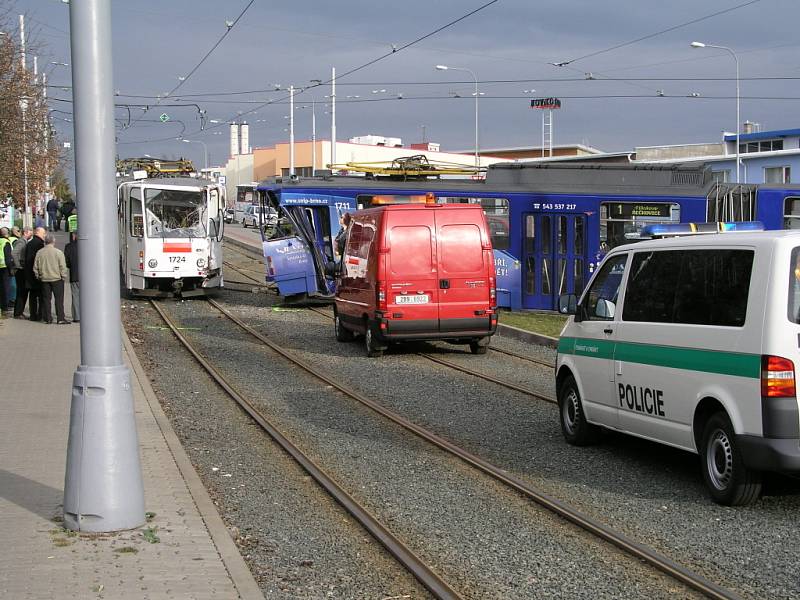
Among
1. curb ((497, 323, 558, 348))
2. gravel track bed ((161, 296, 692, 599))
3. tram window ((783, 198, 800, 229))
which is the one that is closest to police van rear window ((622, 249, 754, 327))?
gravel track bed ((161, 296, 692, 599))

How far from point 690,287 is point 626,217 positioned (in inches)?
629

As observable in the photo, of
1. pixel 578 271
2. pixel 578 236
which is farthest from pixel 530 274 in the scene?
pixel 578 236

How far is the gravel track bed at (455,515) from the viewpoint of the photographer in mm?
6016

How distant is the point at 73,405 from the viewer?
6723mm

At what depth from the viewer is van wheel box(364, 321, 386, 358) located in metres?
17.3

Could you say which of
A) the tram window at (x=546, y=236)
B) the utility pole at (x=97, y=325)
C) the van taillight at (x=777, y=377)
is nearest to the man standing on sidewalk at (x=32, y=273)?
the tram window at (x=546, y=236)

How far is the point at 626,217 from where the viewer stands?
78.2 ft

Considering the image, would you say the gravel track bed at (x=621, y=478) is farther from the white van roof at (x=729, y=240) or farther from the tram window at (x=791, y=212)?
the tram window at (x=791, y=212)

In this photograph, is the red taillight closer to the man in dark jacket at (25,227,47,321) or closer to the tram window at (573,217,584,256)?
the tram window at (573,217,584,256)

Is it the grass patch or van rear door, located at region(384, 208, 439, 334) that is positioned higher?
van rear door, located at region(384, 208, 439, 334)

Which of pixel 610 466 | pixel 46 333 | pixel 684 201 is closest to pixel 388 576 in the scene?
pixel 610 466

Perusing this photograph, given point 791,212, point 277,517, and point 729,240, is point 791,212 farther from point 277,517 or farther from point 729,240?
A: point 277,517

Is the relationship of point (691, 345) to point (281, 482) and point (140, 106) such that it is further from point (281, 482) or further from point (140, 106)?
point (140, 106)

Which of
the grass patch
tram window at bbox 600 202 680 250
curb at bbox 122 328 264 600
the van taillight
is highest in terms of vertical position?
tram window at bbox 600 202 680 250
